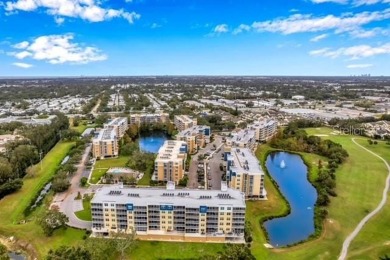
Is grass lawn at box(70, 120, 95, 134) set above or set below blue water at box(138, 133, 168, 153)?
above

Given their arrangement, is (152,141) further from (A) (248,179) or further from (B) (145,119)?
(A) (248,179)

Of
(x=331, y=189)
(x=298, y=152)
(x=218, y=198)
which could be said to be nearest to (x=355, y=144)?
(x=298, y=152)

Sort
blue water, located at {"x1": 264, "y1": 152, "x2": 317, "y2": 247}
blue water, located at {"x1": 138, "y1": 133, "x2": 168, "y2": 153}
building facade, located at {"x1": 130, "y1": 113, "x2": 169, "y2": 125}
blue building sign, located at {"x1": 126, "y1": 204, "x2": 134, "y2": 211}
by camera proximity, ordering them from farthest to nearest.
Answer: building facade, located at {"x1": 130, "y1": 113, "x2": 169, "y2": 125}
blue water, located at {"x1": 138, "y1": 133, "x2": 168, "y2": 153}
blue water, located at {"x1": 264, "y1": 152, "x2": 317, "y2": 247}
blue building sign, located at {"x1": 126, "y1": 204, "x2": 134, "y2": 211}

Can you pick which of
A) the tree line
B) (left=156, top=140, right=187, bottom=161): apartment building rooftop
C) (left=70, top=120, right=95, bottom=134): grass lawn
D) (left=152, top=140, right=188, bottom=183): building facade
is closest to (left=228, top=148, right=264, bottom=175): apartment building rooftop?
(left=152, top=140, right=188, bottom=183): building facade

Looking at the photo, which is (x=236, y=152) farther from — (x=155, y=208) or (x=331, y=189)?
(x=155, y=208)

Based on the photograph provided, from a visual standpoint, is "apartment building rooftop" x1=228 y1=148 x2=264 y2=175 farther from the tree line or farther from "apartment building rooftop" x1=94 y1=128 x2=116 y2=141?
the tree line

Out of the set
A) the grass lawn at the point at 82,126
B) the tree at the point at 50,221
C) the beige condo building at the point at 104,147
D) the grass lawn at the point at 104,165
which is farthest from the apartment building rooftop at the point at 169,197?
the grass lawn at the point at 82,126

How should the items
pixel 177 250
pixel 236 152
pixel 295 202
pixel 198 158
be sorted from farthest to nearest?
pixel 198 158
pixel 236 152
pixel 295 202
pixel 177 250

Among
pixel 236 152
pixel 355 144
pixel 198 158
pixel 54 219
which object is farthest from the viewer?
pixel 355 144
